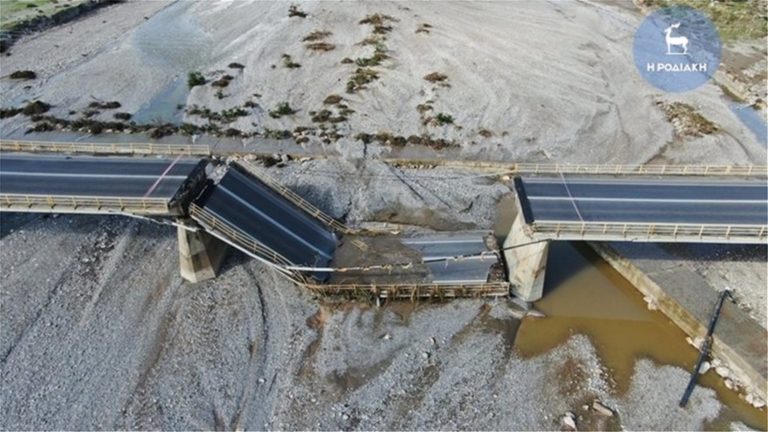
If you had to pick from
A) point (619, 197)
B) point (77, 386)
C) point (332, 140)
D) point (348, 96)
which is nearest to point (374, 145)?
point (332, 140)

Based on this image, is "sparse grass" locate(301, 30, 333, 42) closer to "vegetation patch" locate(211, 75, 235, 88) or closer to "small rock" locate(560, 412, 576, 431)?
"vegetation patch" locate(211, 75, 235, 88)

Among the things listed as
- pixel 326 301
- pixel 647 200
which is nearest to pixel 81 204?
→ pixel 326 301

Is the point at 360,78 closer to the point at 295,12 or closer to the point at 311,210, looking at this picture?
the point at 295,12

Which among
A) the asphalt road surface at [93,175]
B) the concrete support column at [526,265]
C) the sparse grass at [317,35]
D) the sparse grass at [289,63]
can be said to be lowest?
the sparse grass at [289,63]

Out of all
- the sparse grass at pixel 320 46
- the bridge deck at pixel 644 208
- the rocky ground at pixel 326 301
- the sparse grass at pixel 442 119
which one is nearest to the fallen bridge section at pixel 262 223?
the rocky ground at pixel 326 301

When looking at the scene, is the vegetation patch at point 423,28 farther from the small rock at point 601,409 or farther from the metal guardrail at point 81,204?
the small rock at point 601,409

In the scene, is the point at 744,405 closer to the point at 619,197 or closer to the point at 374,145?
the point at 619,197
